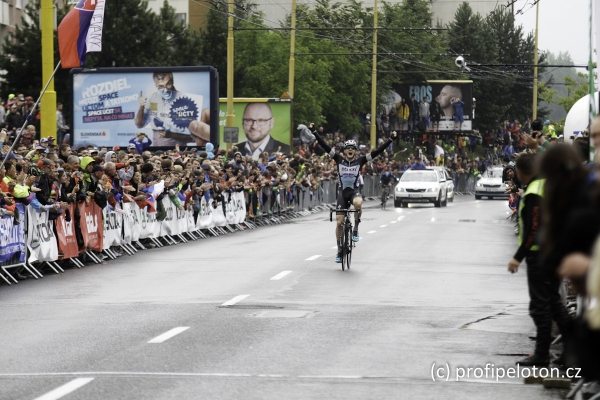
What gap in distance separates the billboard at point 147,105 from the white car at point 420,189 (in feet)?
54.6

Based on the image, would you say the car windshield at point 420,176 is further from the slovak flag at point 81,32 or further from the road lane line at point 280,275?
the road lane line at point 280,275

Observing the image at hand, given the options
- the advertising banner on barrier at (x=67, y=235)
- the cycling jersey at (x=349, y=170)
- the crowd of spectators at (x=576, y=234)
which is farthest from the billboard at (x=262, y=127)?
the crowd of spectators at (x=576, y=234)

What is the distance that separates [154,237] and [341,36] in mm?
57843

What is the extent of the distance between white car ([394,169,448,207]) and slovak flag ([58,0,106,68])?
114 ft

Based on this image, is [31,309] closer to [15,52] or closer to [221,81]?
[15,52]

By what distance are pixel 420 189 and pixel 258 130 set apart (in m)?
7.32

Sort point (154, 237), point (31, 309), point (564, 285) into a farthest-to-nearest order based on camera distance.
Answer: point (154, 237) → point (31, 309) → point (564, 285)

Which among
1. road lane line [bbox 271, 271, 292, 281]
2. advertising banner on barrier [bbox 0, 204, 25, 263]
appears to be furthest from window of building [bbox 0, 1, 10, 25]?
road lane line [bbox 271, 271, 292, 281]

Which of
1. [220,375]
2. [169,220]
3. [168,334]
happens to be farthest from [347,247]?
[220,375]

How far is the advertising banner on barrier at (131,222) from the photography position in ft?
88.7

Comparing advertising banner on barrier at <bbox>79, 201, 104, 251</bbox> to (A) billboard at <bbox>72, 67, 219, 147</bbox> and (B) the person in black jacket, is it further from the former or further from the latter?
(A) billboard at <bbox>72, 67, 219, 147</bbox>

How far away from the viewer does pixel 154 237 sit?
29.4 m

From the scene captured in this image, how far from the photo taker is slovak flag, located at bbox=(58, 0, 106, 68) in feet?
87.2

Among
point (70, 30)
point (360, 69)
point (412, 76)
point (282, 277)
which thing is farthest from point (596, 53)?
point (412, 76)
